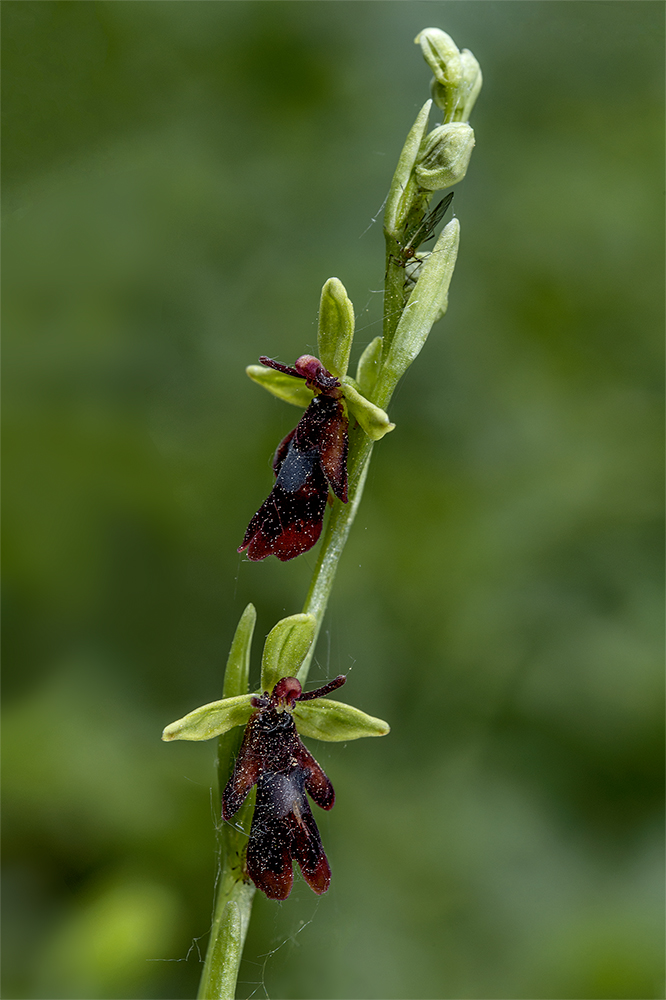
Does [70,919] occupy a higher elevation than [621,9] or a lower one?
lower

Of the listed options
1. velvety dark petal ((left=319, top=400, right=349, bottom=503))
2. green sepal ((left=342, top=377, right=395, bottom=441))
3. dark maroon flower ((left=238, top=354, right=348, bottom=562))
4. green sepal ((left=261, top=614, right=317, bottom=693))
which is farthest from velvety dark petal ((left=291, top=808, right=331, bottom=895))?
green sepal ((left=342, top=377, right=395, bottom=441))

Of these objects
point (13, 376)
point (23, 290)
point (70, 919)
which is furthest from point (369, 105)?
point (70, 919)

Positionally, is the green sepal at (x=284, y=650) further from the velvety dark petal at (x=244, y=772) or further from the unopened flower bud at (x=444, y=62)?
the unopened flower bud at (x=444, y=62)

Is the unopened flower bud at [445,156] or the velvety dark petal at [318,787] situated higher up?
the unopened flower bud at [445,156]

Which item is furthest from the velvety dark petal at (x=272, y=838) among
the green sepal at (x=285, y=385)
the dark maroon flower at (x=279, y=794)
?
the green sepal at (x=285, y=385)

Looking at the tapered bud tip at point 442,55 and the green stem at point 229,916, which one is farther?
the tapered bud tip at point 442,55

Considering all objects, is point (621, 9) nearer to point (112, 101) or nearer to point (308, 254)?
point (308, 254)

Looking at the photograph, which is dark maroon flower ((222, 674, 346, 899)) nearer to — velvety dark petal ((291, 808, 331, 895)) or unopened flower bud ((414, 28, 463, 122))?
velvety dark petal ((291, 808, 331, 895))
